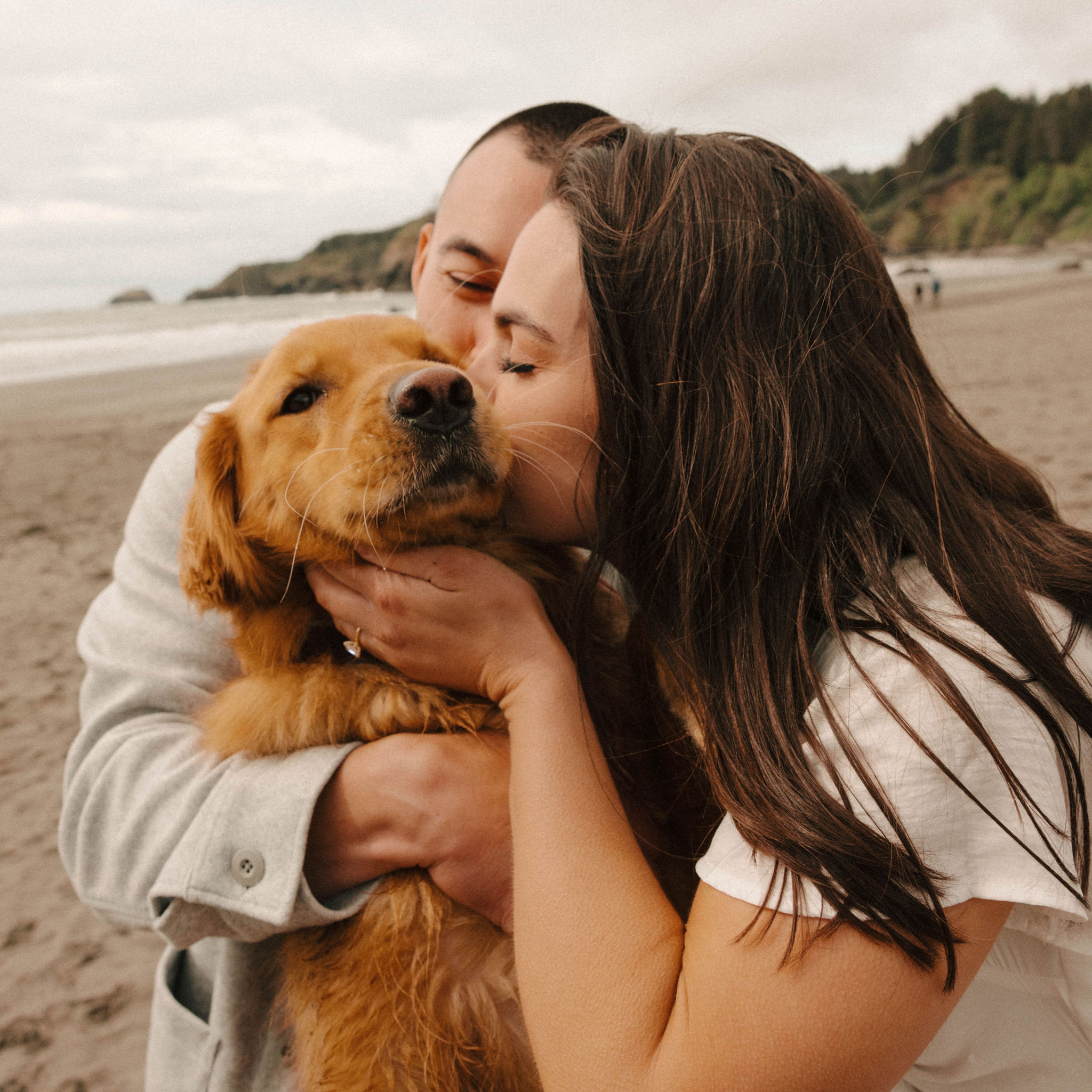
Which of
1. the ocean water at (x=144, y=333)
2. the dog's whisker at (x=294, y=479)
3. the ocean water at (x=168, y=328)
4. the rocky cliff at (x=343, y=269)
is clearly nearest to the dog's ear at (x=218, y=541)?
the dog's whisker at (x=294, y=479)

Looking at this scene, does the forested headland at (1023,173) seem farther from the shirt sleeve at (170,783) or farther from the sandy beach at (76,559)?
the shirt sleeve at (170,783)

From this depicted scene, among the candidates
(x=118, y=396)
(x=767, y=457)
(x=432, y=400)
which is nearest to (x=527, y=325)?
(x=432, y=400)

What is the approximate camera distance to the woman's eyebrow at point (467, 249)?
8.63 ft

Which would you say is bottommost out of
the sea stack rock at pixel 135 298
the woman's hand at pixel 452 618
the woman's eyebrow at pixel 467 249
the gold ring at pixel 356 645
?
the sea stack rock at pixel 135 298

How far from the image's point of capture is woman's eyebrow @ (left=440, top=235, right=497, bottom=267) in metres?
2.63

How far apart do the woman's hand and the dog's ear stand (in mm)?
213

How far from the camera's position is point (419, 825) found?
1.70 metres

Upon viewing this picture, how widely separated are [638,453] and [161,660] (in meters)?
1.25

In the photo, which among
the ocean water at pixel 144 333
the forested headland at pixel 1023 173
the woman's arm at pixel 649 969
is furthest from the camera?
the forested headland at pixel 1023 173

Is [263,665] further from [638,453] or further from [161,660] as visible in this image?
[638,453]

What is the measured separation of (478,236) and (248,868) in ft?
6.02

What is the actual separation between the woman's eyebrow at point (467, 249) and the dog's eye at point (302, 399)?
2.83ft

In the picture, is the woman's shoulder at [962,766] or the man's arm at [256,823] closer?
the woman's shoulder at [962,766]

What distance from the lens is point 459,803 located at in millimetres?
1726
